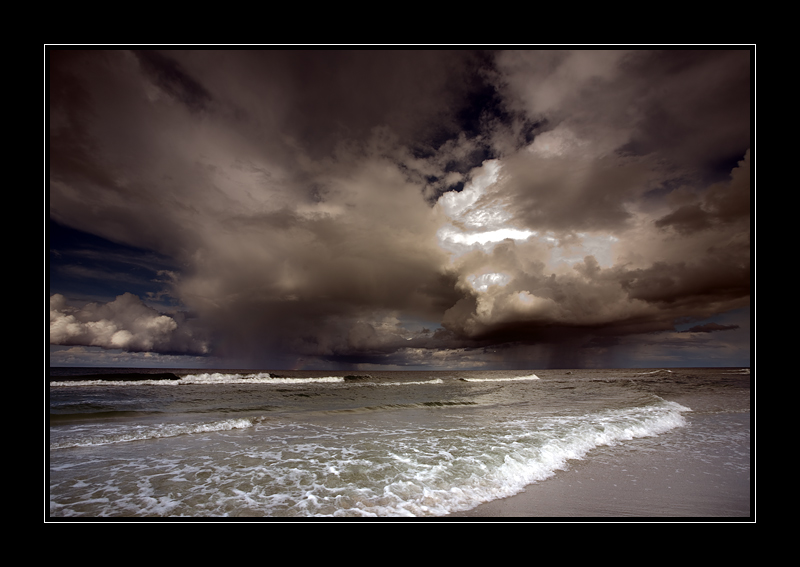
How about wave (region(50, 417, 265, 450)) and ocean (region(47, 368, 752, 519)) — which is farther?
wave (region(50, 417, 265, 450))

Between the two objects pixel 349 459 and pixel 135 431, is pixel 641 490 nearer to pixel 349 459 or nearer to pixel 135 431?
pixel 349 459

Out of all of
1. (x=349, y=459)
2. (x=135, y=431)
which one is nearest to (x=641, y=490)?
(x=349, y=459)

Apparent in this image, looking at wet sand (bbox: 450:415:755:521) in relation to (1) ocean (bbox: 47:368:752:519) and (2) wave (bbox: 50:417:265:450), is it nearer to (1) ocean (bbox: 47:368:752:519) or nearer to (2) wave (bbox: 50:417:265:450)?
(1) ocean (bbox: 47:368:752:519)

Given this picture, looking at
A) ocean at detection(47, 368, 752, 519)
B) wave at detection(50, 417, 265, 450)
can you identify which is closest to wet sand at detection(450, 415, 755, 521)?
ocean at detection(47, 368, 752, 519)

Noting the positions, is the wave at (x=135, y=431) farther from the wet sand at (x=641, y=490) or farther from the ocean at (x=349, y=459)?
the wet sand at (x=641, y=490)

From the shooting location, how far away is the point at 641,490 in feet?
19.1

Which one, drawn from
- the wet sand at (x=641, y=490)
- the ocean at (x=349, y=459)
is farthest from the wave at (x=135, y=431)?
the wet sand at (x=641, y=490)

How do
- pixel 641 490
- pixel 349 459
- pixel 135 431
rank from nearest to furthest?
1. pixel 641 490
2. pixel 349 459
3. pixel 135 431

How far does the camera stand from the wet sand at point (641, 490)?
202 inches

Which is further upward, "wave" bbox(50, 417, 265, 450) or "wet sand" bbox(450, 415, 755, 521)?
"wet sand" bbox(450, 415, 755, 521)

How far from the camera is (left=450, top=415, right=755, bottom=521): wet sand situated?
5121mm

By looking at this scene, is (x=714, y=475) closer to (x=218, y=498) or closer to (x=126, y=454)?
(x=218, y=498)
